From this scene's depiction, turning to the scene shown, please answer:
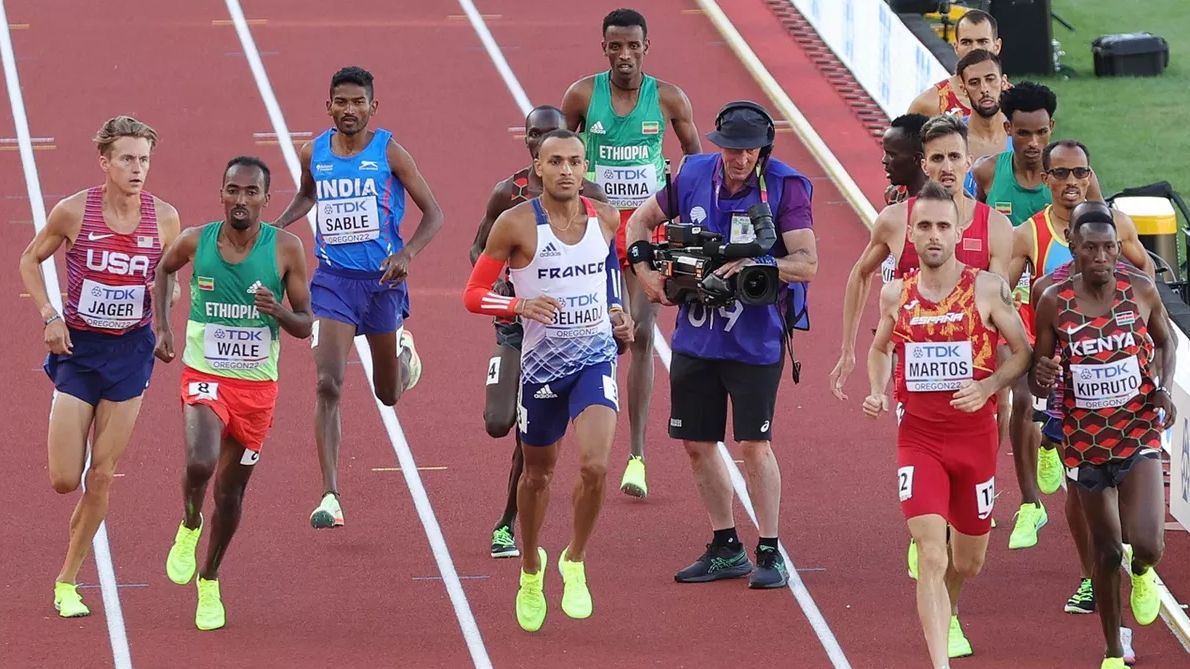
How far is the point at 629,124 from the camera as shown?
39.1 feet

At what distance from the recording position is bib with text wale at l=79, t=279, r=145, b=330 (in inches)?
384

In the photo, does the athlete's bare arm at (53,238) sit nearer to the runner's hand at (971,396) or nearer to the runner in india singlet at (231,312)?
the runner in india singlet at (231,312)

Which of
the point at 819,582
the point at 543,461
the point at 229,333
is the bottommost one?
the point at 819,582

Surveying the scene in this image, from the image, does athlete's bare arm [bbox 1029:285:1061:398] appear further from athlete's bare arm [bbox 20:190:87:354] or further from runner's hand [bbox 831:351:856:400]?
athlete's bare arm [bbox 20:190:87:354]

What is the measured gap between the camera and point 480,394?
13.4 m

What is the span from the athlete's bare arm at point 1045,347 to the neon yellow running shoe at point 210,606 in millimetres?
3521

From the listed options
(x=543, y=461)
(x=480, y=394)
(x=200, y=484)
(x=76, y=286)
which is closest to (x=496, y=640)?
(x=543, y=461)

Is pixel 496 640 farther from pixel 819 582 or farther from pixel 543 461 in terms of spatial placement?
pixel 819 582

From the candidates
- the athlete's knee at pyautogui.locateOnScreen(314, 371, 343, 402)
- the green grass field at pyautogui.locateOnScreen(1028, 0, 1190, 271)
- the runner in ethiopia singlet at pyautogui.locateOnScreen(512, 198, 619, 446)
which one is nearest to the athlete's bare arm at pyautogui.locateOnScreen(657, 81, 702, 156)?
the athlete's knee at pyautogui.locateOnScreen(314, 371, 343, 402)

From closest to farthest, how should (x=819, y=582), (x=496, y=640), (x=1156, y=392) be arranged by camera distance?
(x=1156, y=392) → (x=496, y=640) → (x=819, y=582)

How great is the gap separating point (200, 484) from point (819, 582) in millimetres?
2835

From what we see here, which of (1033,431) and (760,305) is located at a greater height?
(760,305)

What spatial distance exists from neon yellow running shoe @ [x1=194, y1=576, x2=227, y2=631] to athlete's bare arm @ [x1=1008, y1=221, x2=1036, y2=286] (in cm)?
366

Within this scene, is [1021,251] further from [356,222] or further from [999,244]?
[356,222]
